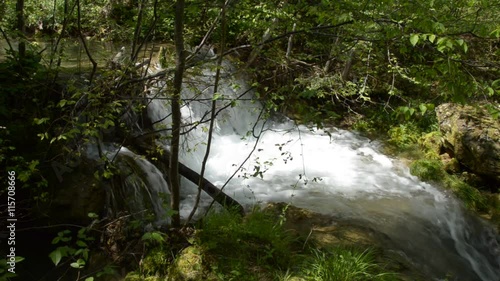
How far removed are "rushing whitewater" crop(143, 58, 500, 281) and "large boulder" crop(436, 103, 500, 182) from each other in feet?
3.02

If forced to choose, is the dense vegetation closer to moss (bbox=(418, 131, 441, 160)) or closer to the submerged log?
the submerged log

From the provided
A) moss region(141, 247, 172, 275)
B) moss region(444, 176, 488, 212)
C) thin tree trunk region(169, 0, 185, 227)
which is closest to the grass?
moss region(141, 247, 172, 275)

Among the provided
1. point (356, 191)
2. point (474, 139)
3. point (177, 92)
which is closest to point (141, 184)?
point (177, 92)

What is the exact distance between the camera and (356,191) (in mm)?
6742

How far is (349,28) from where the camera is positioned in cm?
341

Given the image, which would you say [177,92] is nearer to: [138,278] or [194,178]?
[138,278]

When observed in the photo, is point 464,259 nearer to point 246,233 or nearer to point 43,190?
point 246,233

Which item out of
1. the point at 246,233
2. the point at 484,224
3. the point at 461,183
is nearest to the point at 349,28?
the point at 246,233

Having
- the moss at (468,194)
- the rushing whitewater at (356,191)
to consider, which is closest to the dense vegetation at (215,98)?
the rushing whitewater at (356,191)

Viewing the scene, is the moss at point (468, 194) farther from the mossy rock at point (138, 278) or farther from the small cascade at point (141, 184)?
the mossy rock at point (138, 278)

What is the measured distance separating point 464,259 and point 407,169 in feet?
9.57

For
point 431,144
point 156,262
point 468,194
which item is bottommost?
point 468,194

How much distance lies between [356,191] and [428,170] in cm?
187

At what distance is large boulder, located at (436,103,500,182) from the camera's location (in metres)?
6.64
